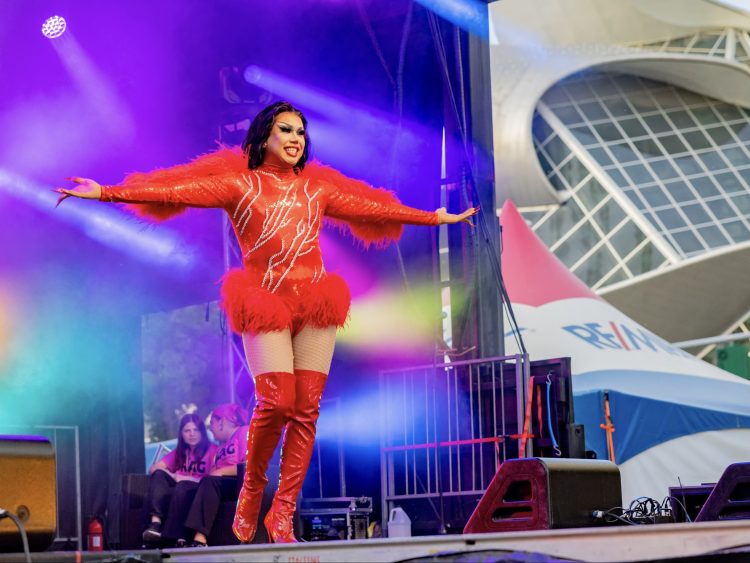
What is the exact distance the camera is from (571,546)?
281 cm

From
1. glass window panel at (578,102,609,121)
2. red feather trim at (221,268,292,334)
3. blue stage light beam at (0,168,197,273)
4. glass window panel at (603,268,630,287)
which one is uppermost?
glass window panel at (578,102,609,121)

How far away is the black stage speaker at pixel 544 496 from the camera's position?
369 centimetres

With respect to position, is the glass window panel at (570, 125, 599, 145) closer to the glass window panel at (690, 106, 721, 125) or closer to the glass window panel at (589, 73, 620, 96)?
the glass window panel at (589, 73, 620, 96)

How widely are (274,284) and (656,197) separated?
68.7 ft

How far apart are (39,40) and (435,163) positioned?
8.08 feet

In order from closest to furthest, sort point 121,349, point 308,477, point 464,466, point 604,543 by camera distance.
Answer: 1. point 604,543
2. point 464,466
3. point 308,477
4. point 121,349

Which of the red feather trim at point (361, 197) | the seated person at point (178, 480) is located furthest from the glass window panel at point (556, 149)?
the red feather trim at point (361, 197)

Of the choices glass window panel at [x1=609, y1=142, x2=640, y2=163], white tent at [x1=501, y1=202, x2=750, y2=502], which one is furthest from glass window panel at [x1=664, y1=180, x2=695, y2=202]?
white tent at [x1=501, y1=202, x2=750, y2=502]

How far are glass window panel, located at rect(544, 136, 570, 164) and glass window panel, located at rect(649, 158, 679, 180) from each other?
6.10 feet

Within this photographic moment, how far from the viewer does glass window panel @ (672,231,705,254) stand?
23484mm

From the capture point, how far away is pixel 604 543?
280cm

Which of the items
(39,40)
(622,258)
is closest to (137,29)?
(39,40)

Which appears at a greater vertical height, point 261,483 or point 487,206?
point 487,206

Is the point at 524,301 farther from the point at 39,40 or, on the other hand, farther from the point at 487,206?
the point at 39,40
